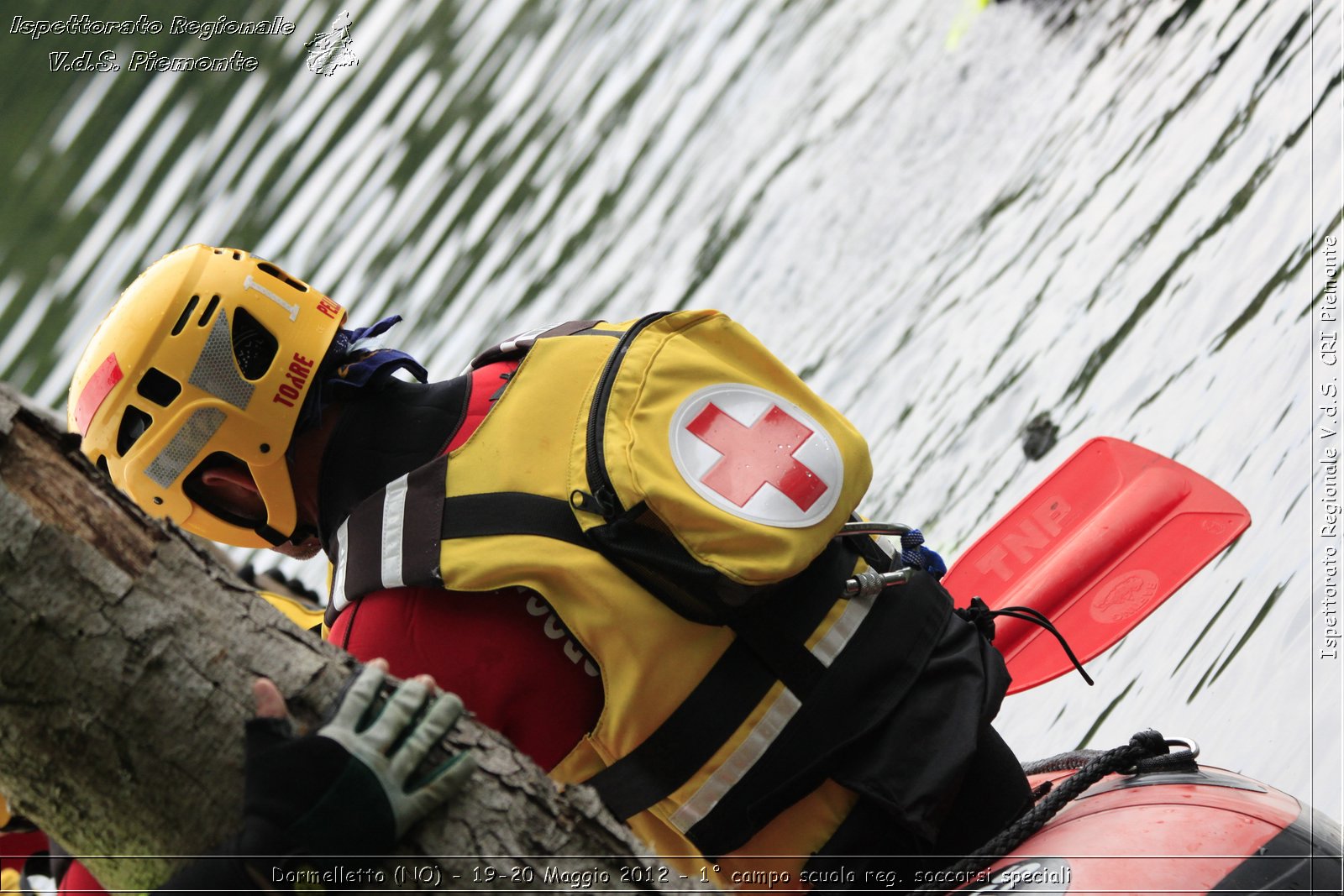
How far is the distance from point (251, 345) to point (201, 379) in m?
0.11

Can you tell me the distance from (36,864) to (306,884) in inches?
56.1

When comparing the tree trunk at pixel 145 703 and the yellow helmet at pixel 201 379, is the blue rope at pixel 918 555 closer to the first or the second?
the tree trunk at pixel 145 703

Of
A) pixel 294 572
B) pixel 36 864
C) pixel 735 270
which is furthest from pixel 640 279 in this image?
pixel 36 864

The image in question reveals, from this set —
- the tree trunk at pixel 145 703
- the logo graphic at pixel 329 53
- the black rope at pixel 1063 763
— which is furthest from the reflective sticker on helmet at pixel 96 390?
the logo graphic at pixel 329 53

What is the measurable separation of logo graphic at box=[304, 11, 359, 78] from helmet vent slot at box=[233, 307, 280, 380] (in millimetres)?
6130

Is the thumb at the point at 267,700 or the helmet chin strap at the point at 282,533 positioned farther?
the helmet chin strap at the point at 282,533

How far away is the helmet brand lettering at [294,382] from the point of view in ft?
6.37

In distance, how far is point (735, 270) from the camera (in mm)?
4848

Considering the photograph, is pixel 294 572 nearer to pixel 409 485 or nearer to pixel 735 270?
pixel 735 270

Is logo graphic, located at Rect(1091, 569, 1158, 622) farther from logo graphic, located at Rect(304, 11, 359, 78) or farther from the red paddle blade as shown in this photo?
logo graphic, located at Rect(304, 11, 359, 78)

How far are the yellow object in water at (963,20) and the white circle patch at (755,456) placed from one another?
4.22m

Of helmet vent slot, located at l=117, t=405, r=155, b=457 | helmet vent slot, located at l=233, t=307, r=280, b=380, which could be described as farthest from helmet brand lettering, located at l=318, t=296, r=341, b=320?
helmet vent slot, located at l=117, t=405, r=155, b=457

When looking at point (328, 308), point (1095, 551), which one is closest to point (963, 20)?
point (1095, 551)

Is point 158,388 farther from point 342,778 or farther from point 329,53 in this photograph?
point 329,53
